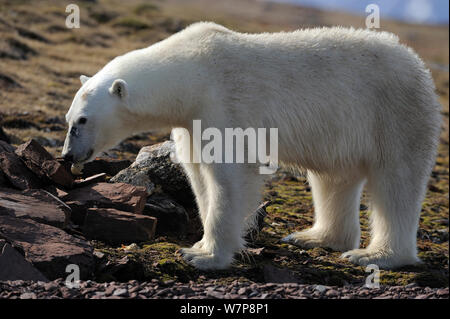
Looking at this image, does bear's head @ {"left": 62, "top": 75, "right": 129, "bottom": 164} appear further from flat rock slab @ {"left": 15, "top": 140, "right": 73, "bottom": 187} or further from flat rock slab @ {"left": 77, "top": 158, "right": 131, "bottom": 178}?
flat rock slab @ {"left": 77, "top": 158, "right": 131, "bottom": 178}

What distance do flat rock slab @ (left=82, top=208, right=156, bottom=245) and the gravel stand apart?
143cm

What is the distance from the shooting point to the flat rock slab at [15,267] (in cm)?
554

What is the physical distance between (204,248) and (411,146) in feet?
9.20

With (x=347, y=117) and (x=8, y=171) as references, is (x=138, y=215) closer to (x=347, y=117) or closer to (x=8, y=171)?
(x=8, y=171)

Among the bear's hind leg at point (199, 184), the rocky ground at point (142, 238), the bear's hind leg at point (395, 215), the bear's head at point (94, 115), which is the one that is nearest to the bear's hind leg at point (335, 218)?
the rocky ground at point (142, 238)

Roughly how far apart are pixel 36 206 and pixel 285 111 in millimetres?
3042

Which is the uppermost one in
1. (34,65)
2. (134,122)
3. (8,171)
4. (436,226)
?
(34,65)

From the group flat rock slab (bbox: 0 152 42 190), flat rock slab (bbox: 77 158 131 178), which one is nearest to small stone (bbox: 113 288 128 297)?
flat rock slab (bbox: 0 152 42 190)

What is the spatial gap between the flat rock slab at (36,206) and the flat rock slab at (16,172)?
0.95 ft

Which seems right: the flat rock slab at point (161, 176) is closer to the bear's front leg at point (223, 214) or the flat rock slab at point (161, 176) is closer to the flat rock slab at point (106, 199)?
the flat rock slab at point (106, 199)

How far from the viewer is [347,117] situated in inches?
287

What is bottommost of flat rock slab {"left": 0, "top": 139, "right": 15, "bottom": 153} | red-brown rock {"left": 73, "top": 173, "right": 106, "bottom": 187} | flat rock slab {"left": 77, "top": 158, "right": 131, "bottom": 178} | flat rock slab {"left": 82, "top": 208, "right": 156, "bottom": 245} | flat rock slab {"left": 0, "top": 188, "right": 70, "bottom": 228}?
flat rock slab {"left": 82, "top": 208, "right": 156, "bottom": 245}

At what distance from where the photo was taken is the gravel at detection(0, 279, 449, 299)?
514 centimetres
